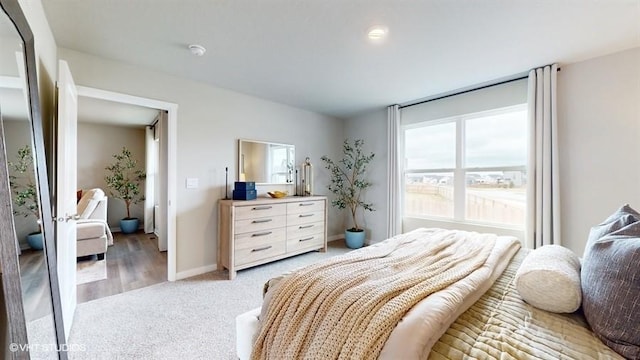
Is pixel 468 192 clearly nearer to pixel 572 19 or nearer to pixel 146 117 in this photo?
pixel 572 19

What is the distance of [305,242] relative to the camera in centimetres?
376

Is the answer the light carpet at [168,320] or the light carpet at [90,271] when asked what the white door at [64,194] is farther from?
the light carpet at [90,271]

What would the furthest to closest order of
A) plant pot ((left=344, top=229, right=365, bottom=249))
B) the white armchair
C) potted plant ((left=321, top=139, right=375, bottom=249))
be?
potted plant ((left=321, top=139, right=375, bottom=249)) < plant pot ((left=344, top=229, right=365, bottom=249)) < the white armchair

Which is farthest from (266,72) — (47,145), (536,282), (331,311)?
(536,282)

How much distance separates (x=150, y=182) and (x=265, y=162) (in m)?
3.15

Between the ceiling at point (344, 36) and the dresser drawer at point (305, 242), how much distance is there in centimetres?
206

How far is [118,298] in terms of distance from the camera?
8.11 ft

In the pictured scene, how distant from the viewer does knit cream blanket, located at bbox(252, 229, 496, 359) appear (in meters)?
0.95

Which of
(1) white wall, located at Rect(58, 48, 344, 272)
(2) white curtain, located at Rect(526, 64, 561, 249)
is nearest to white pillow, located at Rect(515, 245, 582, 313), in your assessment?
(2) white curtain, located at Rect(526, 64, 561, 249)

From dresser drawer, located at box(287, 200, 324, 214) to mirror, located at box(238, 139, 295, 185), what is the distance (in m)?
0.57

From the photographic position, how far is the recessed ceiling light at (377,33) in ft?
6.52

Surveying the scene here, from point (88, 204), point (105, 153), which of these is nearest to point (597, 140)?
point (88, 204)

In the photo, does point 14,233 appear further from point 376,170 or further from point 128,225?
point 128,225

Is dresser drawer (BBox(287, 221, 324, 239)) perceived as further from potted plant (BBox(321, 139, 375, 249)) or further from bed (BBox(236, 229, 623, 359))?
bed (BBox(236, 229, 623, 359))
